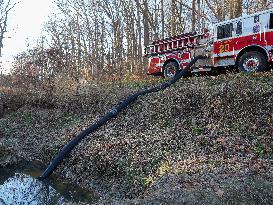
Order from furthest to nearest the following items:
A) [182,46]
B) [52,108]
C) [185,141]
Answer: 1. [52,108]
2. [182,46]
3. [185,141]

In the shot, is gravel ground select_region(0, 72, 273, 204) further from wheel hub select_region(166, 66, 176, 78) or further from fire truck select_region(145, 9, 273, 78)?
wheel hub select_region(166, 66, 176, 78)

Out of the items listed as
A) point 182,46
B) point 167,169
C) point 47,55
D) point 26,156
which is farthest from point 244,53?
point 47,55

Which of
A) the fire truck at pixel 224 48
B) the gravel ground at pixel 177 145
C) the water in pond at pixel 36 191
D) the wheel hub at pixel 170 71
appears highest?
the fire truck at pixel 224 48

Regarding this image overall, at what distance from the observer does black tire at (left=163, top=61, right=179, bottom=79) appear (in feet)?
56.5

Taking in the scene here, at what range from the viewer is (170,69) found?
17.6 meters

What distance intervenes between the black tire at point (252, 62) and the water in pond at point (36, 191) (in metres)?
8.01

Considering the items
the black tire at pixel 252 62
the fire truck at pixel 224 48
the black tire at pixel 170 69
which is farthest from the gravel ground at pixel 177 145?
the black tire at pixel 170 69

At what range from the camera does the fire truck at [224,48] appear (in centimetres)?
1348

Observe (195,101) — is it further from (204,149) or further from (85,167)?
(85,167)

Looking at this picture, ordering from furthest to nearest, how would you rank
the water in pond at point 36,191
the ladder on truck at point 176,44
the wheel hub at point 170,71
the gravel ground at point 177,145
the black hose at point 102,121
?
the wheel hub at point 170,71, the ladder on truck at point 176,44, the black hose at point 102,121, the water in pond at point 36,191, the gravel ground at point 177,145

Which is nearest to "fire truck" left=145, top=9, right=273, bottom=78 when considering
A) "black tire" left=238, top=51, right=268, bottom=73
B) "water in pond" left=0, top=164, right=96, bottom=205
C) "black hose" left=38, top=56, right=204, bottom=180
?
"black tire" left=238, top=51, right=268, bottom=73

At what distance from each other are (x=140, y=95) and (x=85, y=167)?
15.1ft

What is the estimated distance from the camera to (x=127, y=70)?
27.8 meters

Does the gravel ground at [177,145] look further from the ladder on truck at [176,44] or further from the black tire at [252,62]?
the ladder on truck at [176,44]
